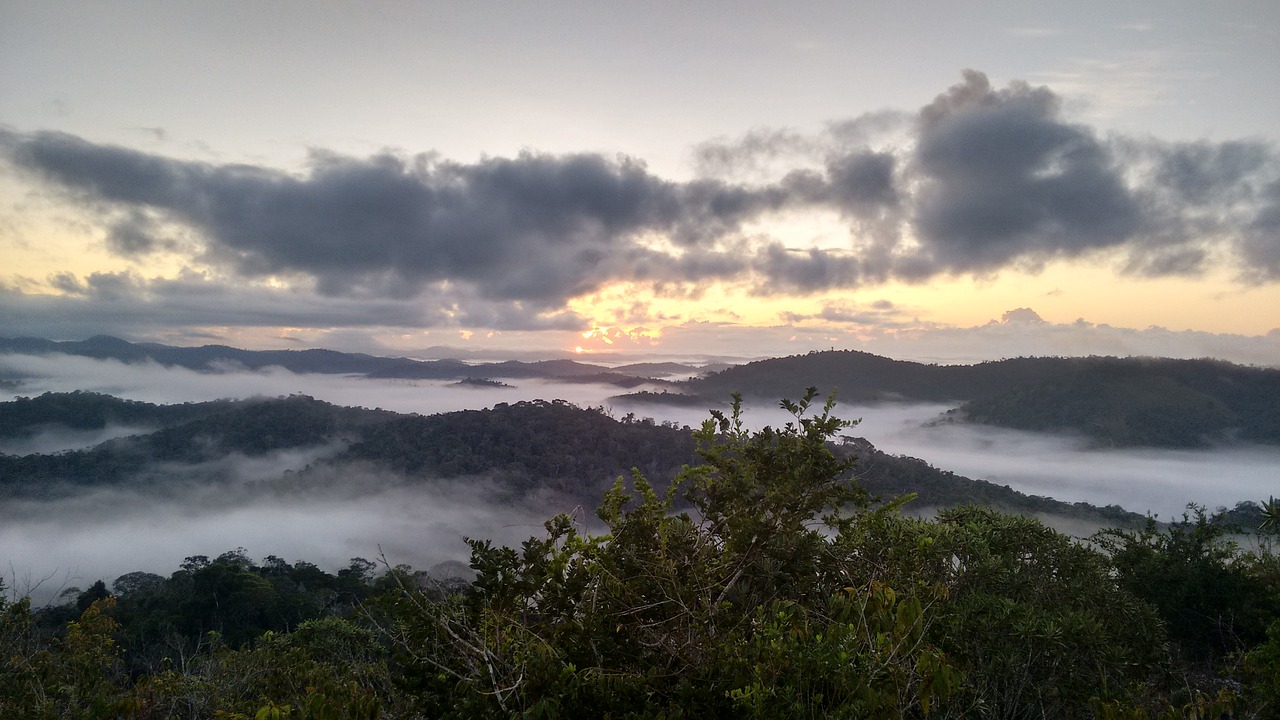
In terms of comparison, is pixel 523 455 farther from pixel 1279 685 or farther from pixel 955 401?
pixel 955 401

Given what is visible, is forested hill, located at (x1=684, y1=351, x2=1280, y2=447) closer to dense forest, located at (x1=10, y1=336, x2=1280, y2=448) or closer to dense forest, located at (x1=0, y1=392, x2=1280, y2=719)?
dense forest, located at (x1=10, y1=336, x2=1280, y2=448)

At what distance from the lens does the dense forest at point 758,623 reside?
10.4 feet

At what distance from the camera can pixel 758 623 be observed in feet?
11.2

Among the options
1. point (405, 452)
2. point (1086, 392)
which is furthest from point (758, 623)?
point (1086, 392)

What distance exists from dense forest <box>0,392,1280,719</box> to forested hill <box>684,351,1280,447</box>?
514ft

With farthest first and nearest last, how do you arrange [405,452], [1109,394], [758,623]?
[1109,394]
[405,452]
[758,623]

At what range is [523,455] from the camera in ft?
371

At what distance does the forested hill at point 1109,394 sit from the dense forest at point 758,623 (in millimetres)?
156776

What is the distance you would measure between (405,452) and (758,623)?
433 feet

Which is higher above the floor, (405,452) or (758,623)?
(758,623)

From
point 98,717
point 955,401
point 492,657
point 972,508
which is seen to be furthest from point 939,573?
point 955,401

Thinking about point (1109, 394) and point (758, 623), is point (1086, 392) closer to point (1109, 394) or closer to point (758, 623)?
point (1109, 394)

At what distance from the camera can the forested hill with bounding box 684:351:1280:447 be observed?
540 feet


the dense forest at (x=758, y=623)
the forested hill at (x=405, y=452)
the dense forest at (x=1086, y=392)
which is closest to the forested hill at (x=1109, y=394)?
the dense forest at (x=1086, y=392)
